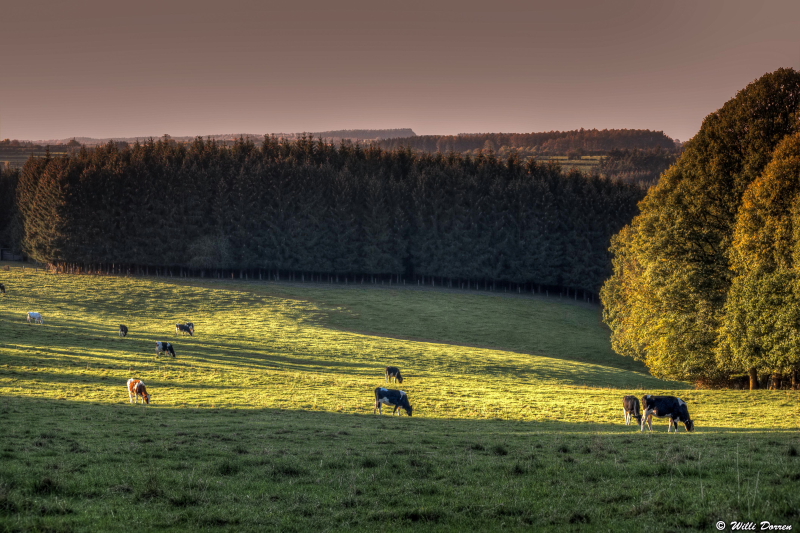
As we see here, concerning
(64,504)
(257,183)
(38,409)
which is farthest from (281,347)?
(257,183)

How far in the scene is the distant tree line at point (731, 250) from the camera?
3366 centimetres

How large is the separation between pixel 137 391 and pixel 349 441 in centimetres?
1578

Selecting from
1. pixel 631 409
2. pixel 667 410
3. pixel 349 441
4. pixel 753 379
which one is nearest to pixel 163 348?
pixel 349 441

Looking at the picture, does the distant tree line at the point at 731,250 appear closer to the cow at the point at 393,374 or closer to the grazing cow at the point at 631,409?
the grazing cow at the point at 631,409

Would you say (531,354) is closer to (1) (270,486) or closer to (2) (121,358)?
(2) (121,358)

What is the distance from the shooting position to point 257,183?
362ft

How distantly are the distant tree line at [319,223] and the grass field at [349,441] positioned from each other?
44.0 metres

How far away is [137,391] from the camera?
30.4 m

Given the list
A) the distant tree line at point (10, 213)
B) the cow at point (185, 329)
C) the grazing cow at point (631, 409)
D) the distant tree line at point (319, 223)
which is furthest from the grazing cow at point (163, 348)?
the distant tree line at point (10, 213)

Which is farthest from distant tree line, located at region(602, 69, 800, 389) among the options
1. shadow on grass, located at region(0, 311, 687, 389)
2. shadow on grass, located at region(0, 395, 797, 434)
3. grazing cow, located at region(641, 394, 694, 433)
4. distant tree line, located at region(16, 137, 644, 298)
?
distant tree line, located at region(16, 137, 644, 298)

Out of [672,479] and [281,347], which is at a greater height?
[672,479]

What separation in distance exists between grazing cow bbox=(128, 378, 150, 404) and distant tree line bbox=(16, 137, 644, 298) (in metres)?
75.7

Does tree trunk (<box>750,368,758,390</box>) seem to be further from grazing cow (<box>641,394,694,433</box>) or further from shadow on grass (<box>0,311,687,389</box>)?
grazing cow (<box>641,394,694,433</box>)

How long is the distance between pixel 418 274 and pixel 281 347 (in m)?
59.4
